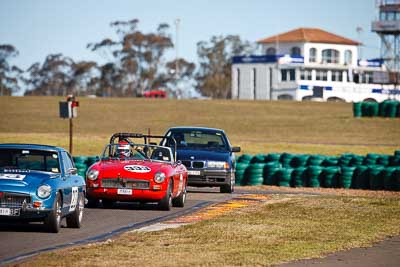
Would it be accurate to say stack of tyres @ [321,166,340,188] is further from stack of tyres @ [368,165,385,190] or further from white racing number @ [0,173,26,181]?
white racing number @ [0,173,26,181]

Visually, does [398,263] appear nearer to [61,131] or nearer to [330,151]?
[330,151]

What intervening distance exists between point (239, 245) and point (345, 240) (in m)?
1.92

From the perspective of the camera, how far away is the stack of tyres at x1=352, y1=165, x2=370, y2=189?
1214 inches

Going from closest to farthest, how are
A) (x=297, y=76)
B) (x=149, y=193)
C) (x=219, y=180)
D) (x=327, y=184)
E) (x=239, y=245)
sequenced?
(x=239, y=245), (x=149, y=193), (x=219, y=180), (x=327, y=184), (x=297, y=76)

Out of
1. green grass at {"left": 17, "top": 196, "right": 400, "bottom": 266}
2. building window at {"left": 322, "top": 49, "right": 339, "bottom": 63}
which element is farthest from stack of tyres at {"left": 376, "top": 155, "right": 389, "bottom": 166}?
building window at {"left": 322, "top": 49, "right": 339, "bottom": 63}

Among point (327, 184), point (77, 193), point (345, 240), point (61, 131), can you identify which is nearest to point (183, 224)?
point (77, 193)

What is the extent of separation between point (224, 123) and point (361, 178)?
43.7m

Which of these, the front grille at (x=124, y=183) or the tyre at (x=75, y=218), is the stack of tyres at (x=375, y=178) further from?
the tyre at (x=75, y=218)

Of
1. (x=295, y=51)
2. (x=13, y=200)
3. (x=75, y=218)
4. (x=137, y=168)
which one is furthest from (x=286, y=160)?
(x=295, y=51)

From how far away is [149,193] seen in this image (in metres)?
19.8

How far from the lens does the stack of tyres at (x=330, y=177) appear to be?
31.2 meters

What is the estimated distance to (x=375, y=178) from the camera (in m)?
30.7

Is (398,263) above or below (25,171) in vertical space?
below

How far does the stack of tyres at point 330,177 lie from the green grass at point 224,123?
19.2 meters
